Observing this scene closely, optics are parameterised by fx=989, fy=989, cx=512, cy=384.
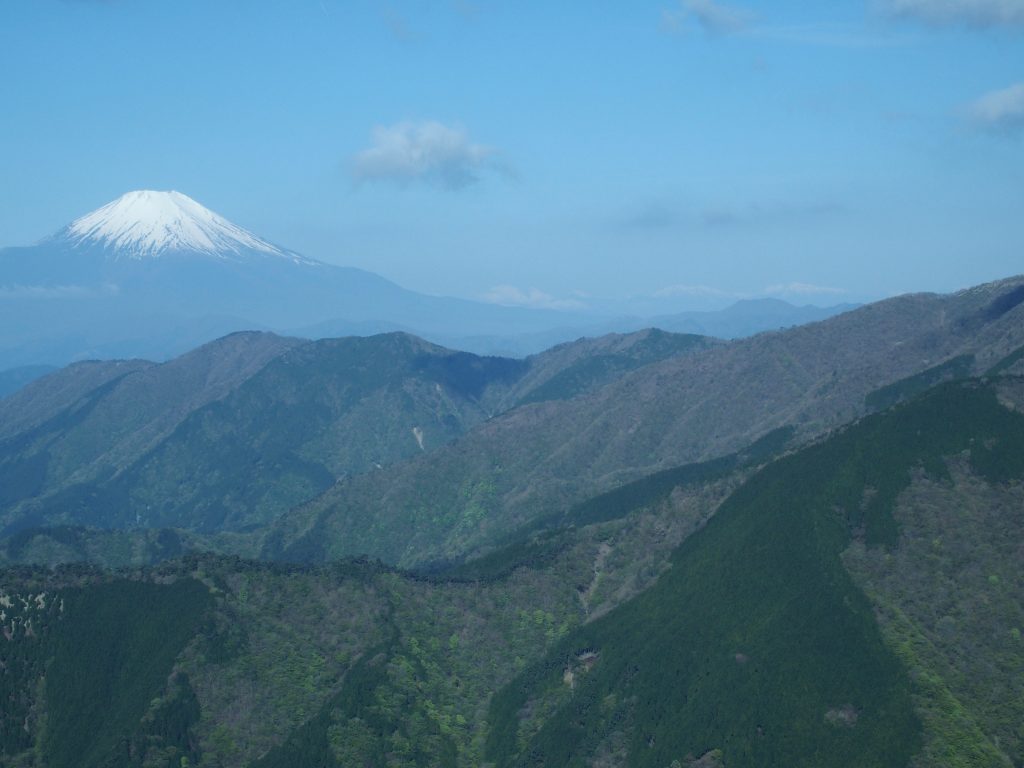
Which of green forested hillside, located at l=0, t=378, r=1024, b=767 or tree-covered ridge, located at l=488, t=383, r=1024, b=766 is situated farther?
green forested hillside, located at l=0, t=378, r=1024, b=767

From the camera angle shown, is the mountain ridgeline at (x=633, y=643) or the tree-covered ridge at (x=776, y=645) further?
the mountain ridgeline at (x=633, y=643)

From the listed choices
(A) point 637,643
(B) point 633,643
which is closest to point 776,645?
(A) point 637,643

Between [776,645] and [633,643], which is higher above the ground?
[776,645]

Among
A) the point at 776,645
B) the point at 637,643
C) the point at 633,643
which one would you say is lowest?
the point at 633,643

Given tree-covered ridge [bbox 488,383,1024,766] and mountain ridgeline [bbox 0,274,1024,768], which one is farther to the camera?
mountain ridgeline [bbox 0,274,1024,768]

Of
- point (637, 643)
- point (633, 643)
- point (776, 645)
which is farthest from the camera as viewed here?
point (633, 643)

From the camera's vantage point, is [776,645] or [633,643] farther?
[633,643]

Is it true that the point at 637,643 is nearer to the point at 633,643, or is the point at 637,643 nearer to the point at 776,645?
the point at 633,643

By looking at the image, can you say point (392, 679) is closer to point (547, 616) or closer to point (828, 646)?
point (547, 616)

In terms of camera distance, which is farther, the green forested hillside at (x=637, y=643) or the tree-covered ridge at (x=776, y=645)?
the green forested hillside at (x=637, y=643)

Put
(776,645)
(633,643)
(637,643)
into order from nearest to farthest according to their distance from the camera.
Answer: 1. (776,645)
2. (637,643)
3. (633,643)

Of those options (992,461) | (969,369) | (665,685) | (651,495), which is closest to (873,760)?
(665,685)
